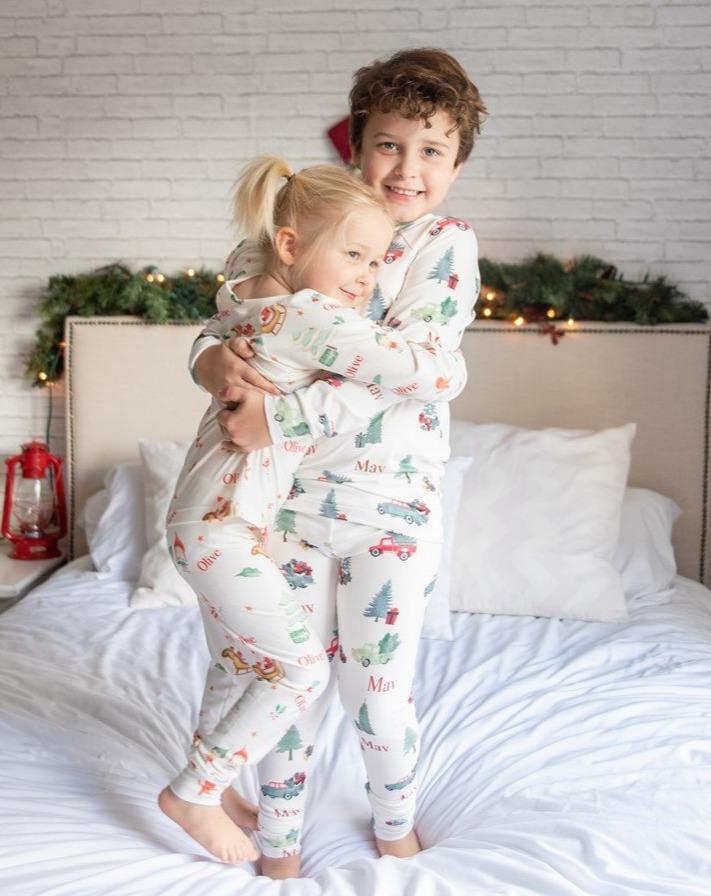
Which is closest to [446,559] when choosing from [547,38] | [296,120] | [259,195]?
[259,195]

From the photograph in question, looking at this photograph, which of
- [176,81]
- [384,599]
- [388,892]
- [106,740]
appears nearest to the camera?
[388,892]

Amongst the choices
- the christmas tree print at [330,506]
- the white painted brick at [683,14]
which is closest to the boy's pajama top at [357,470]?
the christmas tree print at [330,506]

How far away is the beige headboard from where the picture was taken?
9.93ft

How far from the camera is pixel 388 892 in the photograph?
1.35m

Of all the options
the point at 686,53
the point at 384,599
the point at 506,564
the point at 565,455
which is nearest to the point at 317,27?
the point at 686,53

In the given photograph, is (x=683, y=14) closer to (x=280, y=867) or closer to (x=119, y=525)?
(x=119, y=525)

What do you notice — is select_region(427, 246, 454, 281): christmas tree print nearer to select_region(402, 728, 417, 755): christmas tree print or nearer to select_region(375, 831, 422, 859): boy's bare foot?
select_region(402, 728, 417, 755): christmas tree print

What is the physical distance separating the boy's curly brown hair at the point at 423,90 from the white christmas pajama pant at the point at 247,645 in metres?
0.70

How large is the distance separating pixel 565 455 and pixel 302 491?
1.42 metres

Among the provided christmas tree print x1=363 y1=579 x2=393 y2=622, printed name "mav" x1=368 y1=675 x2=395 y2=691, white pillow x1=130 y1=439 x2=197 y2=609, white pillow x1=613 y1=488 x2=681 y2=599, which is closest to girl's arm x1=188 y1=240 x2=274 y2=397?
christmas tree print x1=363 y1=579 x2=393 y2=622

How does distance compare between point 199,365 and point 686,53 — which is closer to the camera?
point 199,365

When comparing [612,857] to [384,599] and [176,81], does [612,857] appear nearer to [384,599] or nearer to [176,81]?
[384,599]

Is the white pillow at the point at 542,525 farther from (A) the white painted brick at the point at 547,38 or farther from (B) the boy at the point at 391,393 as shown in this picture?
(A) the white painted brick at the point at 547,38

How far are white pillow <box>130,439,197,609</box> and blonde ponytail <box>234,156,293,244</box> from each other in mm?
1324
